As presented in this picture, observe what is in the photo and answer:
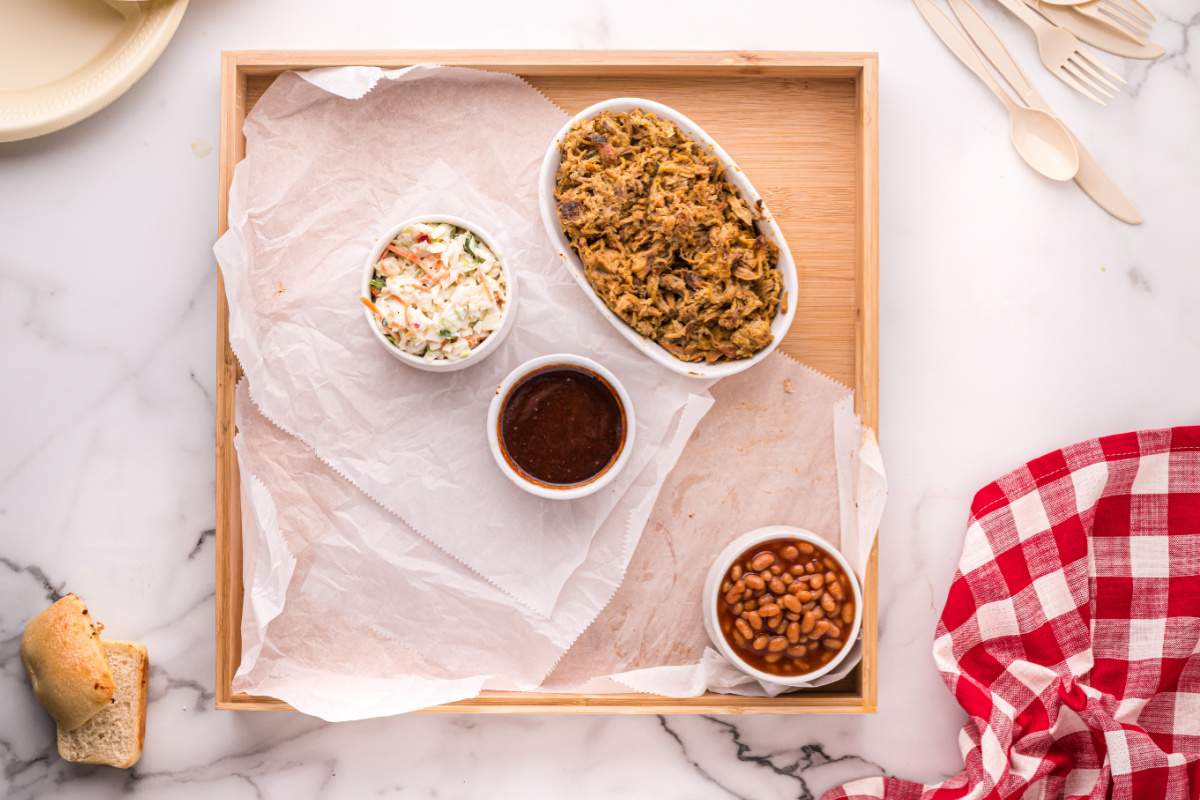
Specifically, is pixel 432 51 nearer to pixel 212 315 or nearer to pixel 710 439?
pixel 212 315

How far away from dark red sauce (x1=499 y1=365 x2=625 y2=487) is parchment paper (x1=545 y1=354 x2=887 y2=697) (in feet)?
0.68

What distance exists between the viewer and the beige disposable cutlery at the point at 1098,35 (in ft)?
8.07

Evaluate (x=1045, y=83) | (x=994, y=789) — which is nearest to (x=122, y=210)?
(x=1045, y=83)

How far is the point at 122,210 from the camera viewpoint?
8.10ft

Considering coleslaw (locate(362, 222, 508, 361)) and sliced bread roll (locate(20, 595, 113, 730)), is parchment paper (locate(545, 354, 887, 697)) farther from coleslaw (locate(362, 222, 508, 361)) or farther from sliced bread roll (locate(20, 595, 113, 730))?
sliced bread roll (locate(20, 595, 113, 730))

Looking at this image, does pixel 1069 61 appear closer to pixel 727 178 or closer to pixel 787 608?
pixel 727 178

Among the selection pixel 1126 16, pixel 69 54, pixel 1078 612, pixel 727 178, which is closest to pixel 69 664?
pixel 69 54

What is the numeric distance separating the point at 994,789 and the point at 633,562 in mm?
976

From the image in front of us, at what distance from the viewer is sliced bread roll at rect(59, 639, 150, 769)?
93.6 inches

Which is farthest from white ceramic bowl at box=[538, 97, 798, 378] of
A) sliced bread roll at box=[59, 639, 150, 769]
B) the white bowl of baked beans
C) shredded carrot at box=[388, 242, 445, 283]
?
sliced bread roll at box=[59, 639, 150, 769]

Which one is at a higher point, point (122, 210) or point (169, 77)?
point (169, 77)

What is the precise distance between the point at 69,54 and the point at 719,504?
1918 millimetres

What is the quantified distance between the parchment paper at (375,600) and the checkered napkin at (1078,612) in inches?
32.7

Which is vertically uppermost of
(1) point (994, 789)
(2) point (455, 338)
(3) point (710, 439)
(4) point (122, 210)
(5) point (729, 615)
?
(4) point (122, 210)
